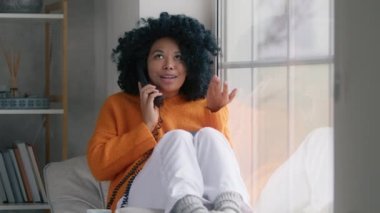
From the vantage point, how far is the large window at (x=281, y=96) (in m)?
1.47

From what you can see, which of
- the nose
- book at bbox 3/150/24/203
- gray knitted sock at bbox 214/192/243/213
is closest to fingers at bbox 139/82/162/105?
the nose

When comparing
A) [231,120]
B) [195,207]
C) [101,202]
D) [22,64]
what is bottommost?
[101,202]

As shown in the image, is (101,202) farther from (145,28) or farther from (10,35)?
(10,35)

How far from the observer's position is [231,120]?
2361 millimetres

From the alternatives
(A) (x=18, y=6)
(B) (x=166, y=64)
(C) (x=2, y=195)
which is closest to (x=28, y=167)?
(C) (x=2, y=195)

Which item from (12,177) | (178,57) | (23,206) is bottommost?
(23,206)

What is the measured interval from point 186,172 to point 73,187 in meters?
0.87

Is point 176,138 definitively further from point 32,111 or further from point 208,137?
point 32,111

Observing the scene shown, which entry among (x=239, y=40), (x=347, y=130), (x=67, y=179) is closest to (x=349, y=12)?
(x=347, y=130)

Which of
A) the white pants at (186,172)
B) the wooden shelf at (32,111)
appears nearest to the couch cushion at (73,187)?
the wooden shelf at (32,111)

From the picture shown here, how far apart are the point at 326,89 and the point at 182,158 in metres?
0.41

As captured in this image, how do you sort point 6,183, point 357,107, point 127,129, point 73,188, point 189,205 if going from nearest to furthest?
point 357,107 → point 189,205 → point 127,129 → point 73,188 → point 6,183

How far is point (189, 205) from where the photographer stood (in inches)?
57.7

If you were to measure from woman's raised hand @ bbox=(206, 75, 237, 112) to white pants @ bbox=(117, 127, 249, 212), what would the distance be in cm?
25
